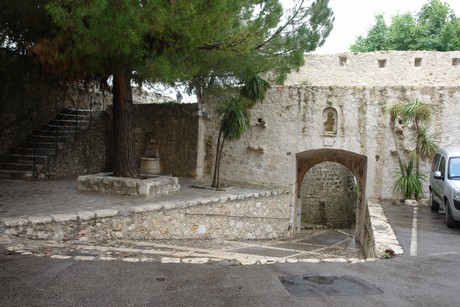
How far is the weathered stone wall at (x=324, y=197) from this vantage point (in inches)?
680

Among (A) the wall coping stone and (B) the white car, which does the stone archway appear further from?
(B) the white car

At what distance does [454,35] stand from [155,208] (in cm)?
2066

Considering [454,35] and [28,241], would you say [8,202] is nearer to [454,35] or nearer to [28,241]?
[28,241]

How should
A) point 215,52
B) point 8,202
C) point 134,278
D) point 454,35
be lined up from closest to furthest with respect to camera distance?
point 134,278 < point 8,202 < point 215,52 < point 454,35

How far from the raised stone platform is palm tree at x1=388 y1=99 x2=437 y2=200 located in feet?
18.2

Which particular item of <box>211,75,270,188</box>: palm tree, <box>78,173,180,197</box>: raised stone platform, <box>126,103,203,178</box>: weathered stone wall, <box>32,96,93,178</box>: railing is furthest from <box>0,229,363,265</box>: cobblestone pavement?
<box>32,96,93,178</box>: railing

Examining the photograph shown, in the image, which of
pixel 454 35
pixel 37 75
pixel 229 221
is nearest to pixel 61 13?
pixel 37 75

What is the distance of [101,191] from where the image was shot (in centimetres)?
880

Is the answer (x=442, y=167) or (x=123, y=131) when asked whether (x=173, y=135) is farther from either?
(x=442, y=167)

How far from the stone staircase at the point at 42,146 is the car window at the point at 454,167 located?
9213 mm

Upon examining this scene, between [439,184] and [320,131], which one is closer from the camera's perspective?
[439,184]

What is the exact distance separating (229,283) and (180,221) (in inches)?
168

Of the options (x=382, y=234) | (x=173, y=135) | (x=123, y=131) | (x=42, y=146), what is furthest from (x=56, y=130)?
(x=382, y=234)

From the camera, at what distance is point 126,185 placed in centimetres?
856
